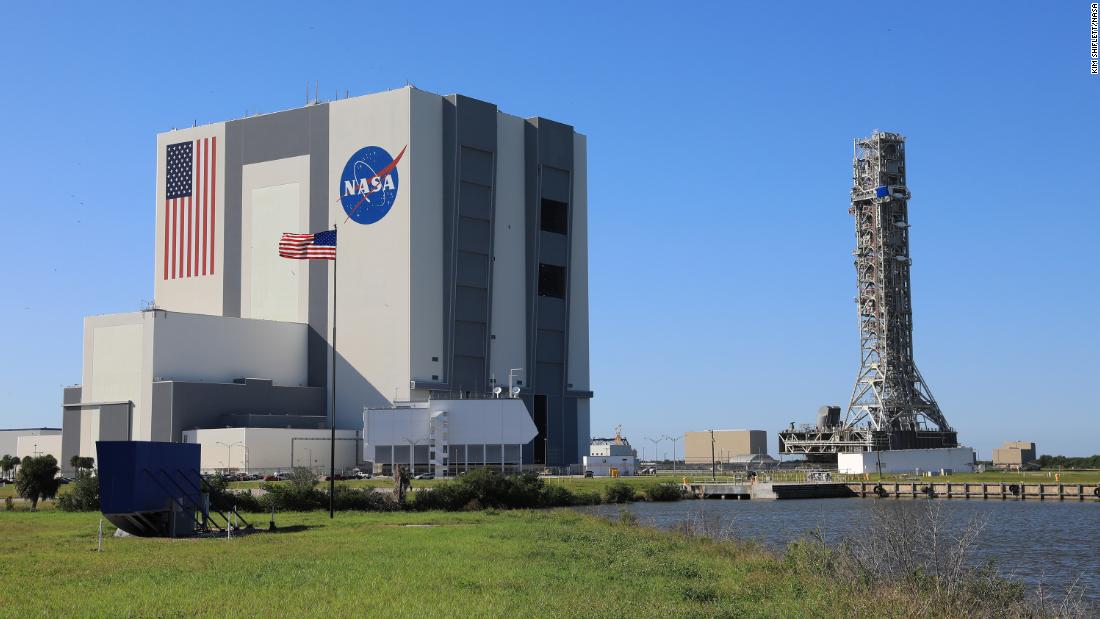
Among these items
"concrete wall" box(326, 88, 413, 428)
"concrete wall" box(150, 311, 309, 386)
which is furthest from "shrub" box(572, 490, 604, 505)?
"concrete wall" box(150, 311, 309, 386)

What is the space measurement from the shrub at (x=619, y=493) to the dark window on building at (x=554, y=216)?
35623 millimetres

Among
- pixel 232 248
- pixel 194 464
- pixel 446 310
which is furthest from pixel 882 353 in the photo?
pixel 194 464

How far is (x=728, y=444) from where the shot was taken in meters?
152

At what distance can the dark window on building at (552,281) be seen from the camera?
10675cm

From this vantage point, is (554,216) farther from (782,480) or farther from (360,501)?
(360,501)

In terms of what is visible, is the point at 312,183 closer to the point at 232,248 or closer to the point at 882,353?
the point at 232,248

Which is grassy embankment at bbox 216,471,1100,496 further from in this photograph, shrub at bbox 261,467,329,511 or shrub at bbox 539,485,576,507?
shrub at bbox 261,467,329,511

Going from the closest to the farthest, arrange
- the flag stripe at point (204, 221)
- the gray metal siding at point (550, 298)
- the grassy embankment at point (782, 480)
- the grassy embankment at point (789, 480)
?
1. the grassy embankment at point (782, 480)
2. the grassy embankment at point (789, 480)
3. the gray metal siding at point (550, 298)
4. the flag stripe at point (204, 221)

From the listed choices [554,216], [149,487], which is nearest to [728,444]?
[554,216]

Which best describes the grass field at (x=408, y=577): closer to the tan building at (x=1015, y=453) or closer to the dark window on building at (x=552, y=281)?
the dark window on building at (x=552, y=281)

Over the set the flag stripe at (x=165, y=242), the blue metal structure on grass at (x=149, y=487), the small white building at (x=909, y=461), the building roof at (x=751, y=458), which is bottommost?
the building roof at (x=751, y=458)

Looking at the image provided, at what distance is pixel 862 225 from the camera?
350ft

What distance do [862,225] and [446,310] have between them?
40.2 metres

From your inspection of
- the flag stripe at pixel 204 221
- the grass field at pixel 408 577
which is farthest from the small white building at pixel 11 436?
the grass field at pixel 408 577
